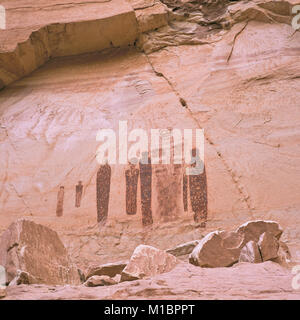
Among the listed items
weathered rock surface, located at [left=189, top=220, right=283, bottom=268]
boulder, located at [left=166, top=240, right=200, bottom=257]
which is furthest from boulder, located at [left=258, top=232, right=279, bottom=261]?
boulder, located at [left=166, top=240, right=200, bottom=257]

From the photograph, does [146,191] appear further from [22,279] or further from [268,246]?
[22,279]

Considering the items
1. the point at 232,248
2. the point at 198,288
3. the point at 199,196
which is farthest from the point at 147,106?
the point at 198,288

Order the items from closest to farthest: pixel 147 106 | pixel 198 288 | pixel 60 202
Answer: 1. pixel 198 288
2. pixel 60 202
3. pixel 147 106

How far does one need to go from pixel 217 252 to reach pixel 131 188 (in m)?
1.83

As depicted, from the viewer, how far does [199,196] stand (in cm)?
376

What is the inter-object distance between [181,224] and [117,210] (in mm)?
578

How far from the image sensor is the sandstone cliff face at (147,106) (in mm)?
3695

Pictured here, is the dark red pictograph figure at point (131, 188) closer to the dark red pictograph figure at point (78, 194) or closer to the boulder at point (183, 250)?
the dark red pictograph figure at point (78, 194)

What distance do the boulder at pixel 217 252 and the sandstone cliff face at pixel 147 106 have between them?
1.11 m

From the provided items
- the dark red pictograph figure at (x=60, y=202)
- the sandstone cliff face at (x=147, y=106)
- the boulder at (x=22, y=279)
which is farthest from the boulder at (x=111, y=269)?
the dark red pictograph figure at (x=60, y=202)

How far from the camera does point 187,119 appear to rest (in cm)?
438
